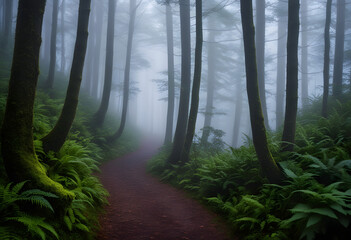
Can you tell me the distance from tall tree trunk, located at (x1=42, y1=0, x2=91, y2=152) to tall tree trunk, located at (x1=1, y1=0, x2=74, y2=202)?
5.54 ft

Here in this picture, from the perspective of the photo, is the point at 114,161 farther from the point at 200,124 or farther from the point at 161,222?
the point at 200,124

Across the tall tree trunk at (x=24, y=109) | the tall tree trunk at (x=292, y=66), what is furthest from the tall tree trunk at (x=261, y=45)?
the tall tree trunk at (x=24, y=109)

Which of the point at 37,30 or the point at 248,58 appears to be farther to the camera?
the point at 248,58

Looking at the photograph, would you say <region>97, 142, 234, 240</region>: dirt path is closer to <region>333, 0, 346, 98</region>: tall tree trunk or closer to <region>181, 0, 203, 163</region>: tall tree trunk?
<region>181, 0, 203, 163</region>: tall tree trunk

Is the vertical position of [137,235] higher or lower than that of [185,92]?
lower

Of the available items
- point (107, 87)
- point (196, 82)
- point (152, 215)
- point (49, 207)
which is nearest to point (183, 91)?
point (196, 82)

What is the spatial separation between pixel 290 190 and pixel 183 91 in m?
7.81

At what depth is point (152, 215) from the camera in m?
5.48

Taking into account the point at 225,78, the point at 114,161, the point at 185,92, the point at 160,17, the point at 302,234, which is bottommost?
the point at 114,161

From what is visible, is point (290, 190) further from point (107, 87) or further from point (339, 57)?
point (107, 87)

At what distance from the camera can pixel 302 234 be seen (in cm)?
329

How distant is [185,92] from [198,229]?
7848 millimetres

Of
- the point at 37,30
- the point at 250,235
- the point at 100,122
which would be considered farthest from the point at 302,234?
the point at 100,122

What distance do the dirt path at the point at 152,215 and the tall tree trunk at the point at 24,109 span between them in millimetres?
1591
